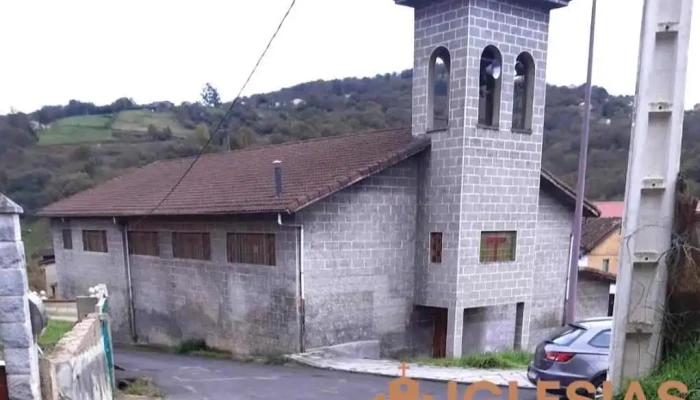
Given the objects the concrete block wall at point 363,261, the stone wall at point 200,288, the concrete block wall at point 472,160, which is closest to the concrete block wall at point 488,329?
the concrete block wall at point 472,160

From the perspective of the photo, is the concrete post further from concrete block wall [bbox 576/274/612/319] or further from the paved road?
concrete block wall [bbox 576/274/612/319]

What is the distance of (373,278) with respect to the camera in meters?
13.3

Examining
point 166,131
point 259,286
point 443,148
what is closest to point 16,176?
point 166,131

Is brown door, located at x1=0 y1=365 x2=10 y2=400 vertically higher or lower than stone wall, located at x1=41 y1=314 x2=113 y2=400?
higher

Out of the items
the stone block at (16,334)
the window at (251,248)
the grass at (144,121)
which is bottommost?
the window at (251,248)

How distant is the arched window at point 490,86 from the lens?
13.1 metres

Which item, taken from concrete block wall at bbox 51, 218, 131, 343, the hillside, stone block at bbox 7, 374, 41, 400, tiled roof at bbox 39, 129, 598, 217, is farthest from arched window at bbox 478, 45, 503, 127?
concrete block wall at bbox 51, 218, 131, 343

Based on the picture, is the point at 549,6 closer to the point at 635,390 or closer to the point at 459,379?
the point at 459,379

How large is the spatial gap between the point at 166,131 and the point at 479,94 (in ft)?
133

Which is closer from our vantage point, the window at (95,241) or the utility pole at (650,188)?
the utility pole at (650,188)

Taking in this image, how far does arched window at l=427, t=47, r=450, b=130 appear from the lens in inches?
518

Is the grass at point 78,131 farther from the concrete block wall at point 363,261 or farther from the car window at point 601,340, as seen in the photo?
the car window at point 601,340

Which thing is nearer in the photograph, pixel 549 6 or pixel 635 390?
pixel 635 390

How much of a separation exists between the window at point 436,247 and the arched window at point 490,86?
10.0 ft
